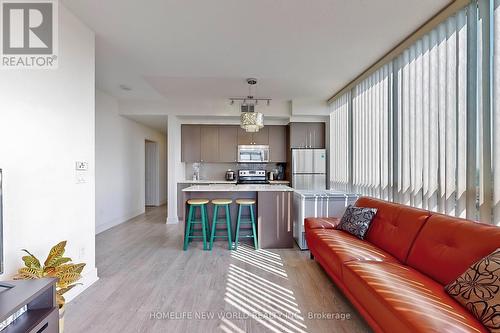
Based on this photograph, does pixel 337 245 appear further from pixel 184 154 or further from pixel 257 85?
pixel 184 154

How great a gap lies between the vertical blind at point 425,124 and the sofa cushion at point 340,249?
77cm

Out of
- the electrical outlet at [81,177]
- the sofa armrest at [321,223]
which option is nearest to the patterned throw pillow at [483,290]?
the sofa armrest at [321,223]

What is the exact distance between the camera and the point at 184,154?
5.39 metres

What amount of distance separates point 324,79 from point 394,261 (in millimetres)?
2931

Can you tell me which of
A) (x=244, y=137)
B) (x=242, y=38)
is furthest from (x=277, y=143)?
(x=242, y=38)

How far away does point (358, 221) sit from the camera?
2555mm

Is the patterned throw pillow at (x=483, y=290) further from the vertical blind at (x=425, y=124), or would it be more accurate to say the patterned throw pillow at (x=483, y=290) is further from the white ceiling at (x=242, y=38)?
the white ceiling at (x=242, y=38)

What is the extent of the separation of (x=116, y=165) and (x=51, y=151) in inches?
118

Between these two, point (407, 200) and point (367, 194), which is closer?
point (407, 200)

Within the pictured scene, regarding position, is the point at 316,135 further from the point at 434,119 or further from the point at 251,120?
the point at 434,119

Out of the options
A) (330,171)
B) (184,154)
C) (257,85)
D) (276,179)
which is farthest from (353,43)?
(184,154)

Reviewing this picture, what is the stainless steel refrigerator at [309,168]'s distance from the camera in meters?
5.00

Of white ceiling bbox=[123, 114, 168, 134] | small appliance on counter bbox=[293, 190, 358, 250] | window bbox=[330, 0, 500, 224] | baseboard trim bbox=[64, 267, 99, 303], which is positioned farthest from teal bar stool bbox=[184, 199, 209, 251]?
white ceiling bbox=[123, 114, 168, 134]

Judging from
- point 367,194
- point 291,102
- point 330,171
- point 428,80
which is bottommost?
point 367,194
